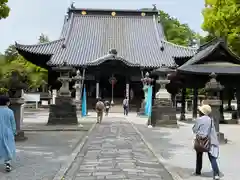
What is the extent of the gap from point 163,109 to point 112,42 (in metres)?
24.1

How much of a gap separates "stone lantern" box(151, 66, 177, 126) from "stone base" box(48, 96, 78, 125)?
4.31 metres

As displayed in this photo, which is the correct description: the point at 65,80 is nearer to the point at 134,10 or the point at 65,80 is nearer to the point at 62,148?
the point at 62,148

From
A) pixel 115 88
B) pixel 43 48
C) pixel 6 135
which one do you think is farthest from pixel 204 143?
pixel 43 48

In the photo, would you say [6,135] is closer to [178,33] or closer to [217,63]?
[217,63]

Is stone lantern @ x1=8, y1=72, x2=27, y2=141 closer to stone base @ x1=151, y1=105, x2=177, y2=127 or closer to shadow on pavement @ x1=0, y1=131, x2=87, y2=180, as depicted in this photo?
shadow on pavement @ x1=0, y1=131, x2=87, y2=180

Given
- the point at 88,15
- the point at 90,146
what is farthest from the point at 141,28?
the point at 90,146

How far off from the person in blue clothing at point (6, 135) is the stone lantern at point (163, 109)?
502 inches

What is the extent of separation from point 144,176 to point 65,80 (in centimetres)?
1422

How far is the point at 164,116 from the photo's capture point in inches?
811

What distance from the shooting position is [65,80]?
21547 millimetres

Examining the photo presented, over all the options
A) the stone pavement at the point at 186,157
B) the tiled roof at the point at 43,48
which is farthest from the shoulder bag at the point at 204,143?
the tiled roof at the point at 43,48

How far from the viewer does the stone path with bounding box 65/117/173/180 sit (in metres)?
7.97

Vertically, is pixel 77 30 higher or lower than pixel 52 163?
higher

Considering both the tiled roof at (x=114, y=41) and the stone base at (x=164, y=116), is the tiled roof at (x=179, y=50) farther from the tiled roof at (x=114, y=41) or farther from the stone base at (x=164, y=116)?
the stone base at (x=164, y=116)
